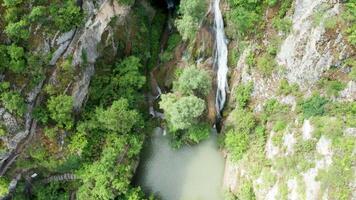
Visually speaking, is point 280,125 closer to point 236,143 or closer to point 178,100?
point 236,143

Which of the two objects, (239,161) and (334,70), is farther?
(239,161)

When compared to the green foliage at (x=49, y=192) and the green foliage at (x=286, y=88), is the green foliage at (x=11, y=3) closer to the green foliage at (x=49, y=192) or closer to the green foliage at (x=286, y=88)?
the green foliage at (x=49, y=192)

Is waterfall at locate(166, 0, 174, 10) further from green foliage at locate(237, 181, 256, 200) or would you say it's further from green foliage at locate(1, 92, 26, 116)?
green foliage at locate(237, 181, 256, 200)

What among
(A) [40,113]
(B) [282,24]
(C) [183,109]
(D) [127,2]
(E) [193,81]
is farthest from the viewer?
(D) [127,2]

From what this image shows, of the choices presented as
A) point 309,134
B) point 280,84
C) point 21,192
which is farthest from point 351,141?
point 21,192

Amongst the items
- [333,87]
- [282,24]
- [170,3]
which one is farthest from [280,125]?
[170,3]

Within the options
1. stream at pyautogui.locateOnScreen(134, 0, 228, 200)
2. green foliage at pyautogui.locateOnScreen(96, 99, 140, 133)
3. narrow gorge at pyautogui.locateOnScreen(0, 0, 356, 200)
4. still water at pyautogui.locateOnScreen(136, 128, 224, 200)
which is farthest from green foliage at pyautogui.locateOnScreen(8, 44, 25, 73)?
still water at pyautogui.locateOnScreen(136, 128, 224, 200)

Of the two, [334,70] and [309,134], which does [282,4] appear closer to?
[334,70]
